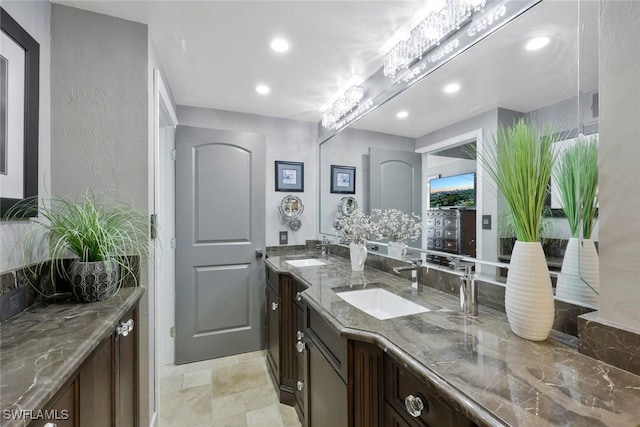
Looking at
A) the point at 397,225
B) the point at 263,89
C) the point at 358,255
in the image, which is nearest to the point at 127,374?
the point at 358,255

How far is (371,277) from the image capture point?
180 centimetres

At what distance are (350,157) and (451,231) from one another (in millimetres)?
1218

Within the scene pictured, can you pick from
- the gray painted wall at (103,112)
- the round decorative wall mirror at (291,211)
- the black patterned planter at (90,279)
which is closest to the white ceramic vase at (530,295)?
the black patterned planter at (90,279)

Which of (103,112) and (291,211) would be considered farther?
(291,211)

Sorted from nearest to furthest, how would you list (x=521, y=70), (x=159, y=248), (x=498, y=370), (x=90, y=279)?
1. (x=498, y=370)
2. (x=521, y=70)
3. (x=90, y=279)
4. (x=159, y=248)

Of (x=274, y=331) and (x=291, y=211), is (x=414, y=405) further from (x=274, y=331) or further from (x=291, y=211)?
(x=291, y=211)

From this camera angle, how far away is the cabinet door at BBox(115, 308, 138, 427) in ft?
3.84

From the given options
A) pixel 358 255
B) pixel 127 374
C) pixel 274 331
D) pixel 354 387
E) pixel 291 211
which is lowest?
pixel 274 331

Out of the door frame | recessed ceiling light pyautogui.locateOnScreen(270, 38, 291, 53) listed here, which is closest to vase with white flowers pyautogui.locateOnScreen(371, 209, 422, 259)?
recessed ceiling light pyautogui.locateOnScreen(270, 38, 291, 53)

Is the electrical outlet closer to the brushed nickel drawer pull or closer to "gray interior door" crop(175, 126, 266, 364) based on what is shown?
the brushed nickel drawer pull

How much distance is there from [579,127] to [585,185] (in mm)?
190

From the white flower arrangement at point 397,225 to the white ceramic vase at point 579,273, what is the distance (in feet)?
2.48

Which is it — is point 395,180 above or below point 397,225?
above

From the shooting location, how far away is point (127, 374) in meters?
1.29
